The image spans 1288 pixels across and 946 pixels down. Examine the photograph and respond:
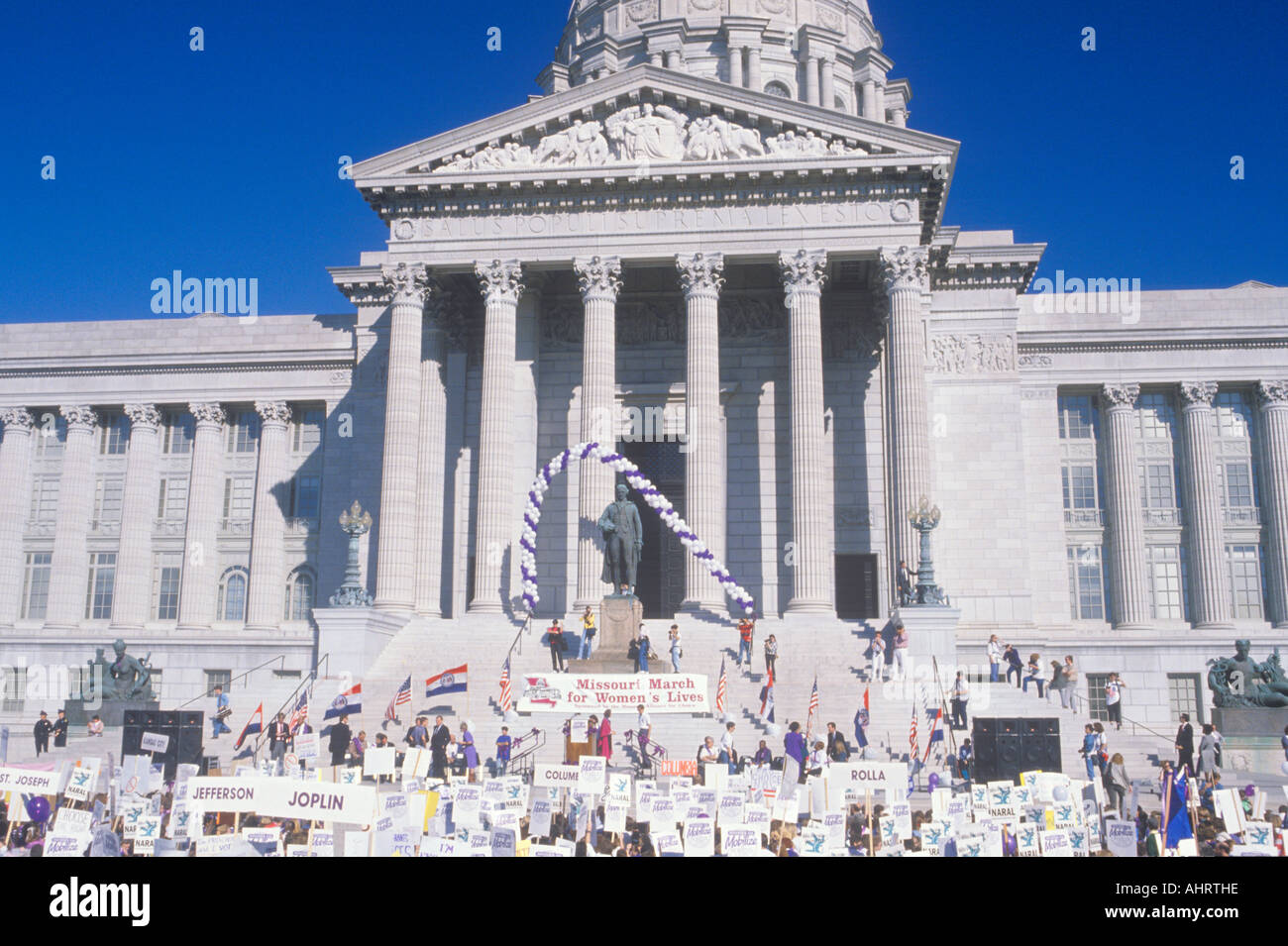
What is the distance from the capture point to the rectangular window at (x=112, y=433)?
52.9 meters

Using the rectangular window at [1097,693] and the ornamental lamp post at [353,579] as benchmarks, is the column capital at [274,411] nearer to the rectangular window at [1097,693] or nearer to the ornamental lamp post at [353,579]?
the ornamental lamp post at [353,579]

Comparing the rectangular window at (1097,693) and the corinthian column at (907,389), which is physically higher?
the corinthian column at (907,389)

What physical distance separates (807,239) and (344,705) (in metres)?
21.1

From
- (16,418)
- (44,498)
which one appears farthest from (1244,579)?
(16,418)

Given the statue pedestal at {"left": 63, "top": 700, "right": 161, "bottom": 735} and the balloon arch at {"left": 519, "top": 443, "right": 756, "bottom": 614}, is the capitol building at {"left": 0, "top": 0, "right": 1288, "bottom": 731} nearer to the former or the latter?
the balloon arch at {"left": 519, "top": 443, "right": 756, "bottom": 614}

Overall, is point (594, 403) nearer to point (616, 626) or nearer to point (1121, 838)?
point (616, 626)

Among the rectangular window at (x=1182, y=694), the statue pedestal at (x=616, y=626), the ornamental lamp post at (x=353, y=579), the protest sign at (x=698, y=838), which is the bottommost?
the protest sign at (x=698, y=838)

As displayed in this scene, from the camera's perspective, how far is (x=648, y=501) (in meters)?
39.3

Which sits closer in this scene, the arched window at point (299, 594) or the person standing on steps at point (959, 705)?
the person standing on steps at point (959, 705)

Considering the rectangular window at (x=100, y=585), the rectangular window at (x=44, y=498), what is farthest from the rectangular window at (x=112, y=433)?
the rectangular window at (x=100, y=585)

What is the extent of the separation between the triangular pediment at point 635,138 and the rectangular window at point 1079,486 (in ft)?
46.5

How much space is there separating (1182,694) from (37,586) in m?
46.7

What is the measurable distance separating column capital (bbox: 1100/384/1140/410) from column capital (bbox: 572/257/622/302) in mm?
20300
